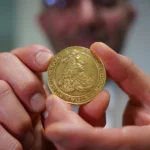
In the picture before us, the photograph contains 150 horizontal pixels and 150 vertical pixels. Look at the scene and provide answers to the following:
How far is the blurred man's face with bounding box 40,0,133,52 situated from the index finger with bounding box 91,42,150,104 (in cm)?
88

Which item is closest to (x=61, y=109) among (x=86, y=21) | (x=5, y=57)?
(x=5, y=57)

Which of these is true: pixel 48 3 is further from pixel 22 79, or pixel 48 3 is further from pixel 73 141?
pixel 73 141

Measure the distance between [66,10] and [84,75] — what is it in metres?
0.97

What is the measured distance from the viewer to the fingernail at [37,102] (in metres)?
0.52

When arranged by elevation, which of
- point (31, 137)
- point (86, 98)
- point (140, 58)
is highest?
point (86, 98)

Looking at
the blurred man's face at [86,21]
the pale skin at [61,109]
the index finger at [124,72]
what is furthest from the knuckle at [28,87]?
the blurred man's face at [86,21]

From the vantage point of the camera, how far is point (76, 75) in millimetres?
517

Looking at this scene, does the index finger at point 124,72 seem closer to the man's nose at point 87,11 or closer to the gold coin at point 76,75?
the gold coin at point 76,75

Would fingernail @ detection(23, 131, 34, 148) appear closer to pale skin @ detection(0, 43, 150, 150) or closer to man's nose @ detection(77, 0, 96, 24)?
pale skin @ detection(0, 43, 150, 150)

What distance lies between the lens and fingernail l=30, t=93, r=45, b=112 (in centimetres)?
52

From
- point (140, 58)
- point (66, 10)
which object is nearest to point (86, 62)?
point (66, 10)

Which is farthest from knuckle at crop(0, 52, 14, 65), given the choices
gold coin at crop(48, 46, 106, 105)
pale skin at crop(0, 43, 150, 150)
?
gold coin at crop(48, 46, 106, 105)

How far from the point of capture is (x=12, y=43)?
6.81ft

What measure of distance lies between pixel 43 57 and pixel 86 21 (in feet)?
2.88
